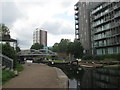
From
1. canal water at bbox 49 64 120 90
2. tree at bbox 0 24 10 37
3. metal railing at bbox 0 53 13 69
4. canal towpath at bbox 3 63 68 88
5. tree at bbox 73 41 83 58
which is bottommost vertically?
canal water at bbox 49 64 120 90

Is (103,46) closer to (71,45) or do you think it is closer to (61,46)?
(71,45)

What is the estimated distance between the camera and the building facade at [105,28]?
1984 inches

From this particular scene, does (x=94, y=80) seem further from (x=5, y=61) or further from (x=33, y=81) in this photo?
(x=5, y=61)

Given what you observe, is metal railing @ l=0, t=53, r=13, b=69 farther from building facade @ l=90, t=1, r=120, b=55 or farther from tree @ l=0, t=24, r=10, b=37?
building facade @ l=90, t=1, r=120, b=55

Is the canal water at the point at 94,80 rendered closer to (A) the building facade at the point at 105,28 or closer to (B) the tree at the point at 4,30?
(B) the tree at the point at 4,30

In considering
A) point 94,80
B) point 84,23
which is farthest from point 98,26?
point 94,80

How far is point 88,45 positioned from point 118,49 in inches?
742

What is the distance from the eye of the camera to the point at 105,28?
55.8 meters

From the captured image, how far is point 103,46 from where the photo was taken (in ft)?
184

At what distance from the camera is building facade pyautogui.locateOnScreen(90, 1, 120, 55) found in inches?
1984

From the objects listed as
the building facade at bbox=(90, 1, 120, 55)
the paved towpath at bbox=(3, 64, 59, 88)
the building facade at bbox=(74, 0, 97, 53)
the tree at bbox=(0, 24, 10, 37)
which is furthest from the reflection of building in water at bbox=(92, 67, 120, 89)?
the building facade at bbox=(74, 0, 97, 53)

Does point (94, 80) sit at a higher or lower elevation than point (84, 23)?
lower

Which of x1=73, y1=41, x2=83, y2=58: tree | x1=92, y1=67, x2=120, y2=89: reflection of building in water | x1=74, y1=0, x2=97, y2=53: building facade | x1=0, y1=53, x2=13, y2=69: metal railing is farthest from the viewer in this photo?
x1=74, y1=0, x2=97, y2=53: building facade

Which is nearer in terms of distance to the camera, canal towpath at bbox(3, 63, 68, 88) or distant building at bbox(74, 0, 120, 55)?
canal towpath at bbox(3, 63, 68, 88)
